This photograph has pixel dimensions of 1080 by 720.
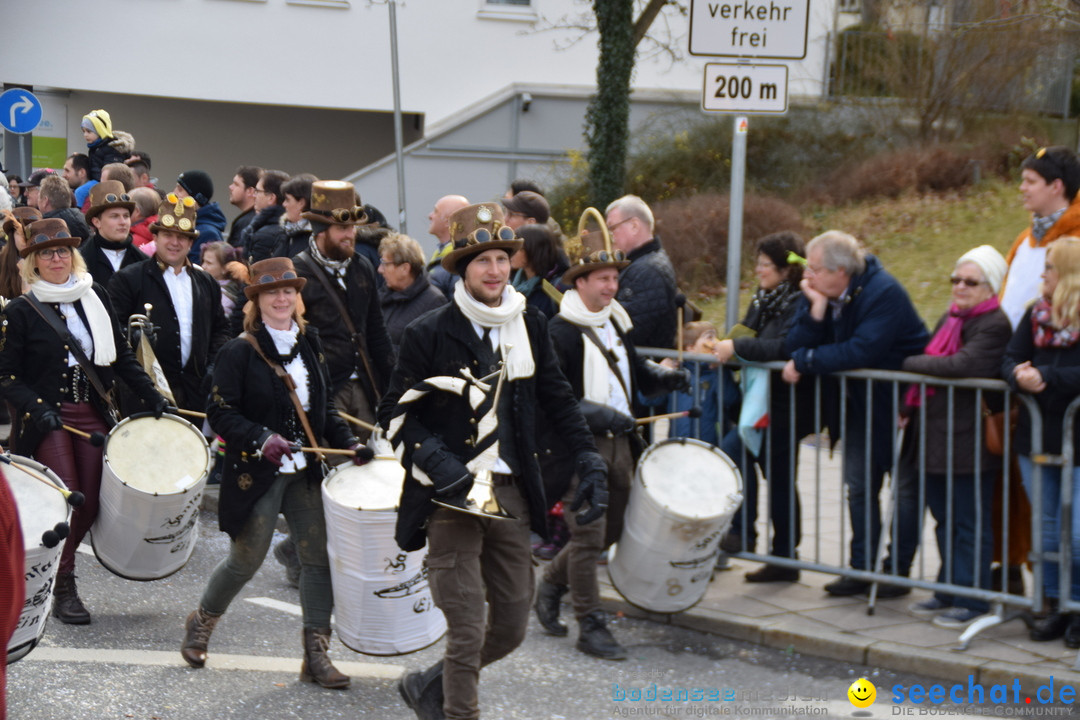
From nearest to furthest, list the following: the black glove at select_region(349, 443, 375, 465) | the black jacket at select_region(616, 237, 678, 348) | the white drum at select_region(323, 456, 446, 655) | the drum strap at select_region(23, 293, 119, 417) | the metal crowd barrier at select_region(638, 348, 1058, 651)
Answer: the white drum at select_region(323, 456, 446, 655) < the black glove at select_region(349, 443, 375, 465) < the metal crowd barrier at select_region(638, 348, 1058, 651) < the drum strap at select_region(23, 293, 119, 417) < the black jacket at select_region(616, 237, 678, 348)

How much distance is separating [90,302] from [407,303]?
6.14 feet

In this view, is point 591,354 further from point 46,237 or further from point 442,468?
point 46,237

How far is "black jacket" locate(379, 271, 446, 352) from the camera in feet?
25.2

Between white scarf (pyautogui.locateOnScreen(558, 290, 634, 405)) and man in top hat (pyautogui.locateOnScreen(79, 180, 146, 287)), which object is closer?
white scarf (pyautogui.locateOnScreen(558, 290, 634, 405))

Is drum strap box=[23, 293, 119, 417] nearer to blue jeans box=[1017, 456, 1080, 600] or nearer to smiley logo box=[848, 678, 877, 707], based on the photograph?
smiley logo box=[848, 678, 877, 707]

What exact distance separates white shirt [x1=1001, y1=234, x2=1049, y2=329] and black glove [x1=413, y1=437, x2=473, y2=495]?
10.5 feet

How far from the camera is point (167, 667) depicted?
5.72 metres

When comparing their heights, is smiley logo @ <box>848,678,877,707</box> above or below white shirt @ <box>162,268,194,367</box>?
below

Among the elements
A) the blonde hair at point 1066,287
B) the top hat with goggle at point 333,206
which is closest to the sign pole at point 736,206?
the blonde hair at point 1066,287

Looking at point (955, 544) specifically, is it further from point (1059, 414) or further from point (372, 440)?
point (372, 440)

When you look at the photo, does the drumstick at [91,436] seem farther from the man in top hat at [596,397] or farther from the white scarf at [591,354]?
the white scarf at [591,354]

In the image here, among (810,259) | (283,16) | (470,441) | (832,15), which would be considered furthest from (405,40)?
(470,441)

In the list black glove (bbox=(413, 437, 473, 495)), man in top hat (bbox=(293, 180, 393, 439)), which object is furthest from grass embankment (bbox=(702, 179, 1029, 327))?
black glove (bbox=(413, 437, 473, 495))

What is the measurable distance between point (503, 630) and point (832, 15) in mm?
19159
